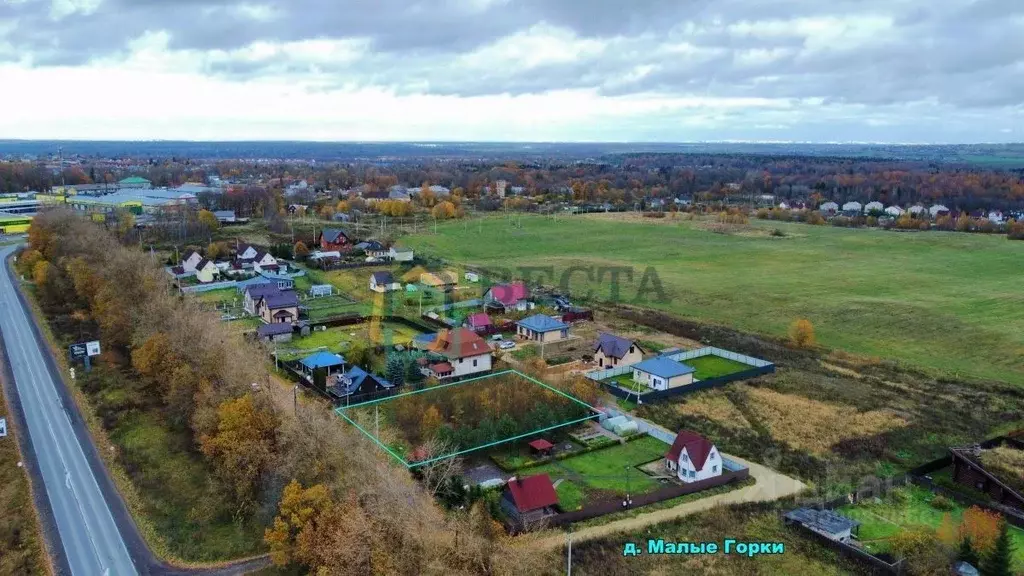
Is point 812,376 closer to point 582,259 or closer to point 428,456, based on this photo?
point 428,456

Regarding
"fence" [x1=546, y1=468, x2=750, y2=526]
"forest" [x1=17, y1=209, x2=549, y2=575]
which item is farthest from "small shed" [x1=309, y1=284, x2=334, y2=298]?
"fence" [x1=546, y1=468, x2=750, y2=526]

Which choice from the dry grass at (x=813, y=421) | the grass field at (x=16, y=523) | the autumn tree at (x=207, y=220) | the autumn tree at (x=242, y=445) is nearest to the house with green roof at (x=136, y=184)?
the autumn tree at (x=207, y=220)

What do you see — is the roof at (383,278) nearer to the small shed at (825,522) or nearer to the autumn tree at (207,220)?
the autumn tree at (207,220)

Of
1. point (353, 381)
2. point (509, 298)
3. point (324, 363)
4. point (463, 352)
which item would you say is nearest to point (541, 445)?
point (353, 381)

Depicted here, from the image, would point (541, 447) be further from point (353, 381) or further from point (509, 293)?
point (509, 293)

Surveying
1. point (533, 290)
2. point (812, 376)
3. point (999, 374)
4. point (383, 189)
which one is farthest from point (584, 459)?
point (383, 189)
